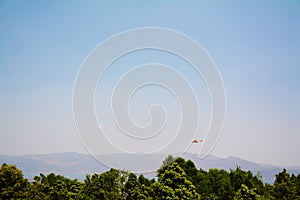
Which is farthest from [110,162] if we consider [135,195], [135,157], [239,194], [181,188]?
[135,195]

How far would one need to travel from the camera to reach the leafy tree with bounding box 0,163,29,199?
33425 millimetres

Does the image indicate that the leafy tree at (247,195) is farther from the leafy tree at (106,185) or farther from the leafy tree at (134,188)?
the leafy tree at (106,185)

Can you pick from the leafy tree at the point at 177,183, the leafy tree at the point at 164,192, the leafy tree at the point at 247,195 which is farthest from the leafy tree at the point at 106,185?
the leafy tree at the point at 247,195

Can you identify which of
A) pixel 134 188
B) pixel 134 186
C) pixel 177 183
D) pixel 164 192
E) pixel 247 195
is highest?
pixel 134 186

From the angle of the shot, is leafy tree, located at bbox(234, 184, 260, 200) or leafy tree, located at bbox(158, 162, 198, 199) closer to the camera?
leafy tree, located at bbox(158, 162, 198, 199)

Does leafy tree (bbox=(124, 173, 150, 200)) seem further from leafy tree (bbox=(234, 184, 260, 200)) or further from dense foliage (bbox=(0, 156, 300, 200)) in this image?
leafy tree (bbox=(234, 184, 260, 200))

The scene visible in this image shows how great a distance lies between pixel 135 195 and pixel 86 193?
5.43m

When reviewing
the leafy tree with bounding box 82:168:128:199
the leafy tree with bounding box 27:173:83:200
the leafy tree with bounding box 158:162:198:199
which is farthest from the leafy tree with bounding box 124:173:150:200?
the leafy tree with bounding box 158:162:198:199

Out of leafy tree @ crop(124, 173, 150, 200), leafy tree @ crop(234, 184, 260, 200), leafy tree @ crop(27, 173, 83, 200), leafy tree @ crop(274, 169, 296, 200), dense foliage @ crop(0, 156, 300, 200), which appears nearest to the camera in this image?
leafy tree @ crop(234, 184, 260, 200)

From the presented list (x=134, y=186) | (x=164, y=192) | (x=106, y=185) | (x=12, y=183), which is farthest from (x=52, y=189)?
(x=164, y=192)

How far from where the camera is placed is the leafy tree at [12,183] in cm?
3342

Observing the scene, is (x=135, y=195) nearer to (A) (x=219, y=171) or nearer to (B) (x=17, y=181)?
(A) (x=219, y=171)

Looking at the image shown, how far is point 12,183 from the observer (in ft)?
→ 113

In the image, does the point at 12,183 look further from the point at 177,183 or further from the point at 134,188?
the point at 177,183
